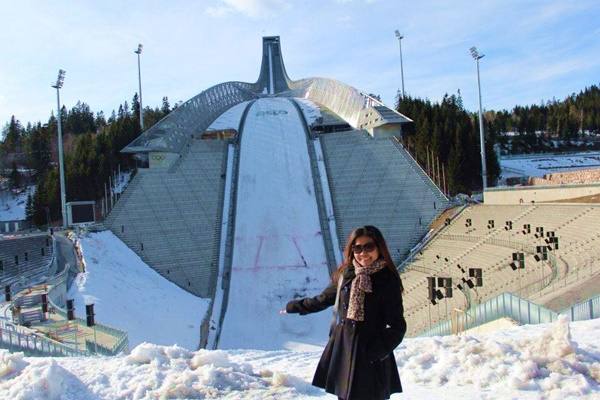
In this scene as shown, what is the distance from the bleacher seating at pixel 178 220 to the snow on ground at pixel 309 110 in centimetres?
884

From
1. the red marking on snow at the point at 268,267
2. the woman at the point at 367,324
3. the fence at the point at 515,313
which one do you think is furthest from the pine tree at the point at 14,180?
the woman at the point at 367,324

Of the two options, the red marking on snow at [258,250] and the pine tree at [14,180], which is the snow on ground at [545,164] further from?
the pine tree at [14,180]

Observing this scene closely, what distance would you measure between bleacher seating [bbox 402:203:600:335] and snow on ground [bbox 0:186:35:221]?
39.0 meters

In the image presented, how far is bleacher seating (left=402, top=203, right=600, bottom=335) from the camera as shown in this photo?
652 inches

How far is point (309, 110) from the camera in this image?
40969 millimetres

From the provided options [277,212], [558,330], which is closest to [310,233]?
[277,212]

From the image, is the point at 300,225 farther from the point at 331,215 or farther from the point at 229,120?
the point at 229,120

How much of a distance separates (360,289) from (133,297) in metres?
17.9

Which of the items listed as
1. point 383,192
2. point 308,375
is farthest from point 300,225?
point 308,375

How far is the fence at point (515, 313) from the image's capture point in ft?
28.0

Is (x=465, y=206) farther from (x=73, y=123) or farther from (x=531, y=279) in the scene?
(x=73, y=123)

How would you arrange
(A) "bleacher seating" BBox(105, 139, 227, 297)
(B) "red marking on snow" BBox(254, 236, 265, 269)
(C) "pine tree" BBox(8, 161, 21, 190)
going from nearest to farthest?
(A) "bleacher seating" BBox(105, 139, 227, 297)
(B) "red marking on snow" BBox(254, 236, 265, 269)
(C) "pine tree" BBox(8, 161, 21, 190)

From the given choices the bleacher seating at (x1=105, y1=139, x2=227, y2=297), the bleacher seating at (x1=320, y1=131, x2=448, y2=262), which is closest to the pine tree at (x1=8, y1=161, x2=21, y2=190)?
the bleacher seating at (x1=105, y1=139, x2=227, y2=297)

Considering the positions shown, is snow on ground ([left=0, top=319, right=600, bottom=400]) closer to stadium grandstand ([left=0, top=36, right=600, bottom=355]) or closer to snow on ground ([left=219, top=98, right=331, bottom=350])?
stadium grandstand ([left=0, top=36, right=600, bottom=355])
